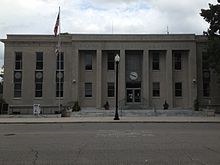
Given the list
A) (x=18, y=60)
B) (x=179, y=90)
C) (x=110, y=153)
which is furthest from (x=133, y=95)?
(x=110, y=153)

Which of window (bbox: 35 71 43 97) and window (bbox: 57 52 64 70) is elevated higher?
window (bbox: 57 52 64 70)

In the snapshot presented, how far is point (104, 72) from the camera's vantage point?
5459 cm

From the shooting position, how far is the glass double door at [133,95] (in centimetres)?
5427

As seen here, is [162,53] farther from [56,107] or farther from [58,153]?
[58,153]

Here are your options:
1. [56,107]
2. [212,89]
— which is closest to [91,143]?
[56,107]

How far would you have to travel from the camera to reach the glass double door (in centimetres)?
5427

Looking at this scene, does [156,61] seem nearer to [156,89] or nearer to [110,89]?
[156,89]

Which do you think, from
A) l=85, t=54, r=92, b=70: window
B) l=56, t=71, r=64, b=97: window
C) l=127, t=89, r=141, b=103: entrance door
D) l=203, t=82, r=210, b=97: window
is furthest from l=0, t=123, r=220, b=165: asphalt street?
l=203, t=82, r=210, b=97: window

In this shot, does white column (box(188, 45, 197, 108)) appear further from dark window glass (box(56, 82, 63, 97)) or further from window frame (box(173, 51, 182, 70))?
dark window glass (box(56, 82, 63, 97))

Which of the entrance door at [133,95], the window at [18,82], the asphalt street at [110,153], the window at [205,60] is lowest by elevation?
the asphalt street at [110,153]

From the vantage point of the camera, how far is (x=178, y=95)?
54.4 m

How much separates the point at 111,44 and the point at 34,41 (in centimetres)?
1053

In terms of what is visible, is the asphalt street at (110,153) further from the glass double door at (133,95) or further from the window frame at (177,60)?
the window frame at (177,60)

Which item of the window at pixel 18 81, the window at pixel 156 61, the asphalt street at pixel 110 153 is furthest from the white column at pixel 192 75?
the asphalt street at pixel 110 153
